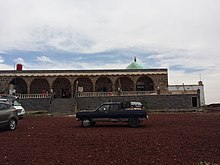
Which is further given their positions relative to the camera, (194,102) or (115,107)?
(194,102)

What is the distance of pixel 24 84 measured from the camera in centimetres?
3769

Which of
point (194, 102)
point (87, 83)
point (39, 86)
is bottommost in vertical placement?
point (194, 102)

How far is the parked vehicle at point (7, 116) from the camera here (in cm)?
1286

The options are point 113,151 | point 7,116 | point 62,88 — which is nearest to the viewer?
point 113,151

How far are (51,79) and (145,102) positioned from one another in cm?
1376

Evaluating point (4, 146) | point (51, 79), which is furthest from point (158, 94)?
point (4, 146)

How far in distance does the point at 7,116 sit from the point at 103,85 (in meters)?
26.3

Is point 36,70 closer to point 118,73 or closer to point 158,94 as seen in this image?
point 118,73

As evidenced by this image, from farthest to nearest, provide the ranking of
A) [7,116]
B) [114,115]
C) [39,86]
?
[39,86]
[114,115]
[7,116]

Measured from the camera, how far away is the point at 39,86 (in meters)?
38.1

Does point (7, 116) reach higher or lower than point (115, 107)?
lower

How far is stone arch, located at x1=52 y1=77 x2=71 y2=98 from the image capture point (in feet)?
126

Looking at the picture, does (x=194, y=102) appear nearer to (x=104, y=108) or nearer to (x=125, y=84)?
(x=125, y=84)

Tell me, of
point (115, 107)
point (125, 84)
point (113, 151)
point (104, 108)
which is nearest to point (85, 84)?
point (125, 84)
